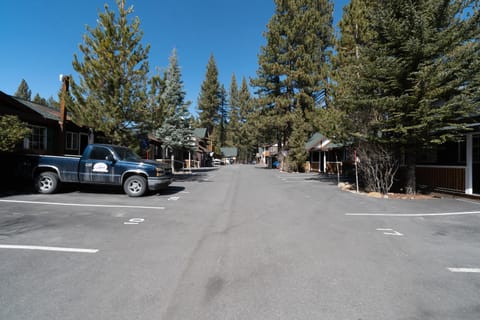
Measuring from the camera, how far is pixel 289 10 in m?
29.5

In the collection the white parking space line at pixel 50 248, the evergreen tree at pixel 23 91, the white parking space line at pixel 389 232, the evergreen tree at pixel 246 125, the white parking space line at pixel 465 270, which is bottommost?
the white parking space line at pixel 465 270

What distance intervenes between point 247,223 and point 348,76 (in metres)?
9.30

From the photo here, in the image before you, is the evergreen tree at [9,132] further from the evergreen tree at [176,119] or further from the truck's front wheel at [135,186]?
the evergreen tree at [176,119]

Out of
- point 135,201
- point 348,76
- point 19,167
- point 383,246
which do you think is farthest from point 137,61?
point 383,246

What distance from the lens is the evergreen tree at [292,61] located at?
94.9 feet

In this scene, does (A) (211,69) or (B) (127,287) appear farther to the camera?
(A) (211,69)

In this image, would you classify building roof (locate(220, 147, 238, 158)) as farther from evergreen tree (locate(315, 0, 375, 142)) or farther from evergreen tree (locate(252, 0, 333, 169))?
evergreen tree (locate(315, 0, 375, 142))

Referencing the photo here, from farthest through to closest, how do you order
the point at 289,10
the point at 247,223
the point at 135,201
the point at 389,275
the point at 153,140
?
the point at 289,10, the point at 153,140, the point at 135,201, the point at 247,223, the point at 389,275

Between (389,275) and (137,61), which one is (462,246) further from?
(137,61)

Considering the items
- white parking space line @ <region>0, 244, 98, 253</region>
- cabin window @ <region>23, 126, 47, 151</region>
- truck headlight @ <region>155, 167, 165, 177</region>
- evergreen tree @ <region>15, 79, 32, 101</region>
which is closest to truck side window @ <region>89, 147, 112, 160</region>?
truck headlight @ <region>155, 167, 165, 177</region>

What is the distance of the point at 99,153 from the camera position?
9516 mm

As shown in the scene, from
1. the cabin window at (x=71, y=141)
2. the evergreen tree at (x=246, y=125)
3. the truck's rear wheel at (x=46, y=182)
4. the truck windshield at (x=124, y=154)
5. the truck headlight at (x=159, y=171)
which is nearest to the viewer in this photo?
Result: the truck's rear wheel at (x=46, y=182)

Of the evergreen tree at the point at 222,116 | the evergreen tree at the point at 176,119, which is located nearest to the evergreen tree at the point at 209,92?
the evergreen tree at the point at 222,116

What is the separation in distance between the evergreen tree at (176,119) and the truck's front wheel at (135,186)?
14.5m
